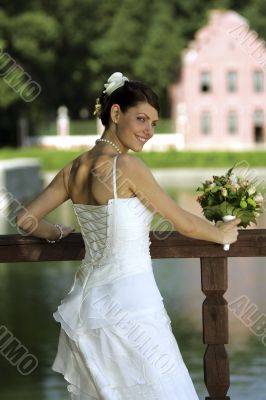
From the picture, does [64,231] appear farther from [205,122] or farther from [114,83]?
[205,122]

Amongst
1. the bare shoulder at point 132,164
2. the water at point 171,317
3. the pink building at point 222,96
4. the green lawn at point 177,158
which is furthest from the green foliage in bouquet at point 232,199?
the pink building at point 222,96

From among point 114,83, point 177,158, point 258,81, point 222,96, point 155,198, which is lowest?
point 155,198

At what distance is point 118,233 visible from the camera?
3.72 meters

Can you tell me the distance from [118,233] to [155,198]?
7.0 inches

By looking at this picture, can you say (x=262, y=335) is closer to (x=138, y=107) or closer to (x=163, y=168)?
(x=138, y=107)

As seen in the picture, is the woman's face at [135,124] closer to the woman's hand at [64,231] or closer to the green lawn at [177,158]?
the woman's hand at [64,231]

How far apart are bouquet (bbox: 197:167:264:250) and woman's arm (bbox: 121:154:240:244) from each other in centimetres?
27

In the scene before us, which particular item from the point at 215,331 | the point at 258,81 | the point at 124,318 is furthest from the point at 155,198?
the point at 258,81

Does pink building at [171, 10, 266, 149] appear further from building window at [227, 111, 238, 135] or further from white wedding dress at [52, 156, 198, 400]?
white wedding dress at [52, 156, 198, 400]

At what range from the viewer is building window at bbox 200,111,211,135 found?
54812 mm

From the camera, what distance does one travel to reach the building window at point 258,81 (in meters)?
54.8

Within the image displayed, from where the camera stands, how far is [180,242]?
4266 mm

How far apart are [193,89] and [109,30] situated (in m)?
5.39

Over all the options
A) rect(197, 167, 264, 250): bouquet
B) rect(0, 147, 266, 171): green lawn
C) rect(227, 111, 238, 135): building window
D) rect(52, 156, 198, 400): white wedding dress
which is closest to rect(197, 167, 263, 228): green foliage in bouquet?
rect(197, 167, 264, 250): bouquet
